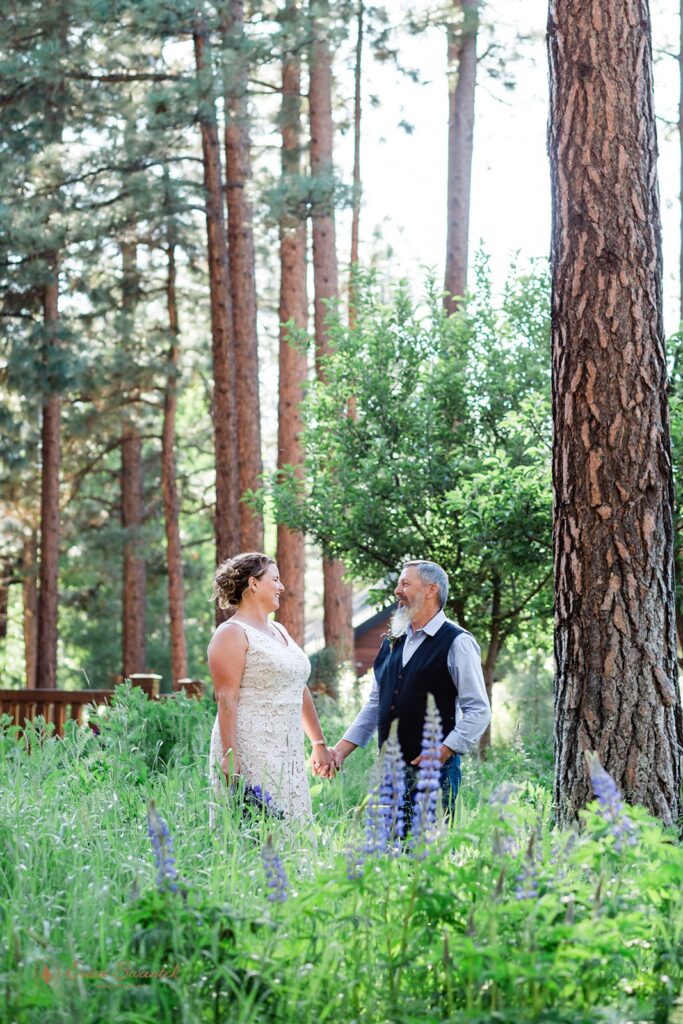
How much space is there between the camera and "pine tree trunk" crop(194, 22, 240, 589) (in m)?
13.6

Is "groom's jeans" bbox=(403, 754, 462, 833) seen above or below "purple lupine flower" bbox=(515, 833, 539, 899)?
below

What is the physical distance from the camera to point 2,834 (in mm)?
4402

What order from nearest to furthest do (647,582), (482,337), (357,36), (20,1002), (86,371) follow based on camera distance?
1. (20,1002)
2. (647,582)
3. (482,337)
4. (357,36)
5. (86,371)

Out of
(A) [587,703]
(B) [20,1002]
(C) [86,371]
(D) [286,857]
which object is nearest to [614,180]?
(A) [587,703]

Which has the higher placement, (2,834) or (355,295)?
(355,295)

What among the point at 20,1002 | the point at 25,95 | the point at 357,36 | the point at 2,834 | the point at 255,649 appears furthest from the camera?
the point at 357,36

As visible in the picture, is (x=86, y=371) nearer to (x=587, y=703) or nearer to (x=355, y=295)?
(x=355, y=295)

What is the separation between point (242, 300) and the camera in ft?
48.0

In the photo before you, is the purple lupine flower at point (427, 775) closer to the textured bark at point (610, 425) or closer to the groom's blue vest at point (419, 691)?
the textured bark at point (610, 425)

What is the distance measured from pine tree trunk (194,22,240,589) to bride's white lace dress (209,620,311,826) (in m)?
8.34

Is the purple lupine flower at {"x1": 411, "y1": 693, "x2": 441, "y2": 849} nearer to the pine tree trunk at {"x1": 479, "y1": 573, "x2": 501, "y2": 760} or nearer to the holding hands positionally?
the holding hands

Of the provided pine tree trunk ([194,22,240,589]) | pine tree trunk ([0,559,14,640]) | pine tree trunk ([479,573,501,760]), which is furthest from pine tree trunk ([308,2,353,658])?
pine tree trunk ([0,559,14,640])

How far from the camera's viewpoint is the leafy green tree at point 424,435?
998 centimetres

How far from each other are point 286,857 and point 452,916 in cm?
108
